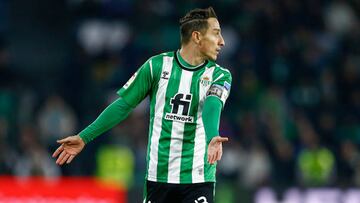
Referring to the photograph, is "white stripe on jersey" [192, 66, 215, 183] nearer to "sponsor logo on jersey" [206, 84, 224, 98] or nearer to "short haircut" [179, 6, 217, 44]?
"sponsor logo on jersey" [206, 84, 224, 98]

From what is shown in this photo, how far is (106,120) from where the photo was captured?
684 cm

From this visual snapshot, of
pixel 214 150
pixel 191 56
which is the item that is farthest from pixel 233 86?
pixel 214 150

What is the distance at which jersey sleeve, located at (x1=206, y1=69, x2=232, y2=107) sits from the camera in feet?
22.0

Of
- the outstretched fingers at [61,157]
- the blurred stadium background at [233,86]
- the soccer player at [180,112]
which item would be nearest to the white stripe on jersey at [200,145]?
the soccer player at [180,112]

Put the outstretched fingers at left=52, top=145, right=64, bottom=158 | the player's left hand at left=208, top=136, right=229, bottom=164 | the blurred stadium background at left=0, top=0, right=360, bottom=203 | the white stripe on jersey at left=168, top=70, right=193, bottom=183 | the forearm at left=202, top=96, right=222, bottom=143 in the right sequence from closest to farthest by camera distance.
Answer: the player's left hand at left=208, top=136, right=229, bottom=164, the forearm at left=202, top=96, right=222, bottom=143, the outstretched fingers at left=52, top=145, right=64, bottom=158, the white stripe on jersey at left=168, top=70, right=193, bottom=183, the blurred stadium background at left=0, top=0, right=360, bottom=203

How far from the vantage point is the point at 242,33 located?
17.0 meters

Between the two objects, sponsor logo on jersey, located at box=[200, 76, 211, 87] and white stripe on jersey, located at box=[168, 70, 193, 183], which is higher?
sponsor logo on jersey, located at box=[200, 76, 211, 87]

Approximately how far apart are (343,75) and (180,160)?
1051cm

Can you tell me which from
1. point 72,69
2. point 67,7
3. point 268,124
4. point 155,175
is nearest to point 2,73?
point 72,69

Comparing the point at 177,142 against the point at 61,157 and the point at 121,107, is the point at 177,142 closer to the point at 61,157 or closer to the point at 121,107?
the point at 121,107

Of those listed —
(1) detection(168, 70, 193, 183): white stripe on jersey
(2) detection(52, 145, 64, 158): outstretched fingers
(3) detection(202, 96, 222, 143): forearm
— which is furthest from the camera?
(1) detection(168, 70, 193, 183): white stripe on jersey

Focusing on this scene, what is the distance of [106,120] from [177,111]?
47cm

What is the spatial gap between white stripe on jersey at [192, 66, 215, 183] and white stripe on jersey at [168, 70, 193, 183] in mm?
93

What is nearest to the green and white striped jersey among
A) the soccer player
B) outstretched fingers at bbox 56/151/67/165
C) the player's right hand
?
the soccer player
